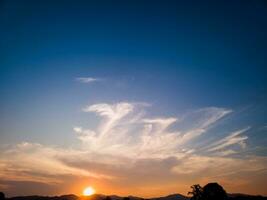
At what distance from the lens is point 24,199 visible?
653ft

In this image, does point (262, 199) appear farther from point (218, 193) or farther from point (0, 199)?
point (0, 199)

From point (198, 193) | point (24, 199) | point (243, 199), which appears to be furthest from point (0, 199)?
point (24, 199)

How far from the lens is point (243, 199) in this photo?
320 ft

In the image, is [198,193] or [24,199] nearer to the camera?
[198,193]

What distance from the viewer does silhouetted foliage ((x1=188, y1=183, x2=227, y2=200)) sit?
2532 inches

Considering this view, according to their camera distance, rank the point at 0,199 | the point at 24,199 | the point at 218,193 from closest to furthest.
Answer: the point at 218,193, the point at 0,199, the point at 24,199

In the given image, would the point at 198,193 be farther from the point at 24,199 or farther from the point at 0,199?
the point at 24,199

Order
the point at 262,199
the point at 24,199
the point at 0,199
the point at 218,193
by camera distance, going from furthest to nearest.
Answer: the point at 24,199 < the point at 262,199 < the point at 0,199 < the point at 218,193

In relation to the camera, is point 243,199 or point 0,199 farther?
point 243,199

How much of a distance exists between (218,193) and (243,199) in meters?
41.2

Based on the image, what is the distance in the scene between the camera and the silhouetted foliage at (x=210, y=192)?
6431 cm

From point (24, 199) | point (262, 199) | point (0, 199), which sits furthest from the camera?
point (24, 199)

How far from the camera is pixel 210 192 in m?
64.9

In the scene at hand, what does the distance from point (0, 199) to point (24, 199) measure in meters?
134
